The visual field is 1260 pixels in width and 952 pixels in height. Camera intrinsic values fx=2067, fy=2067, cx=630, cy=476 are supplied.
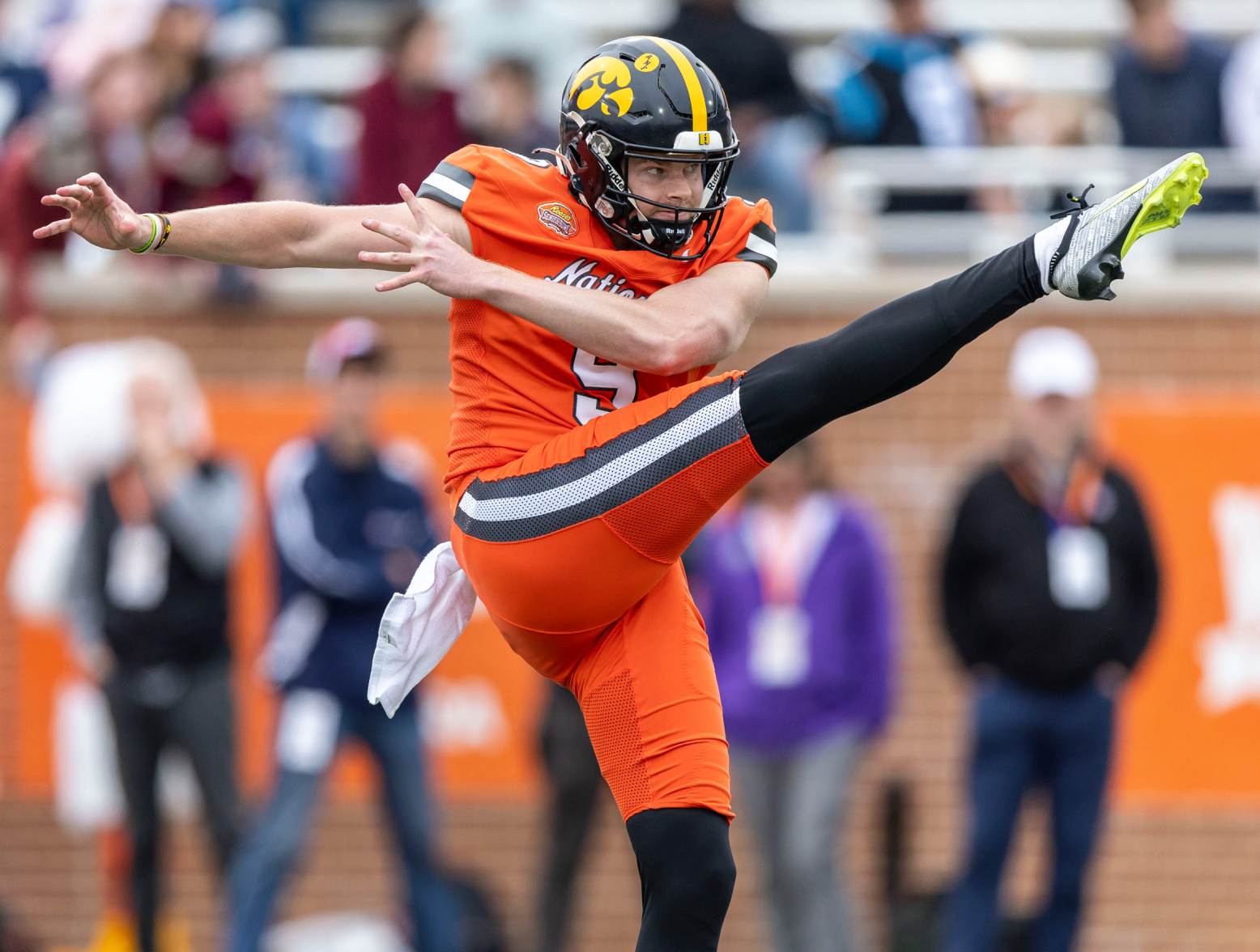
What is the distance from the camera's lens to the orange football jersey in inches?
171

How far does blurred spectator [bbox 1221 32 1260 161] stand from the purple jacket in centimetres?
266

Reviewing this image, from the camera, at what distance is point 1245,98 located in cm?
892

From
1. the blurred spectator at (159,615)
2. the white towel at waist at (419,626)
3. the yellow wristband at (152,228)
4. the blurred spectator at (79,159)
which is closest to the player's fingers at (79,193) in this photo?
the yellow wristband at (152,228)

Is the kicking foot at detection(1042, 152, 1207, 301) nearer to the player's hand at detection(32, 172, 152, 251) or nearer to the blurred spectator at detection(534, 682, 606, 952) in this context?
the player's hand at detection(32, 172, 152, 251)

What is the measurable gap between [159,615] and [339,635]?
70 cm

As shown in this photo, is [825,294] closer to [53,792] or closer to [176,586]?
[176,586]

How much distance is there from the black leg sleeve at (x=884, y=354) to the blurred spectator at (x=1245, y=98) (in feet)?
17.4

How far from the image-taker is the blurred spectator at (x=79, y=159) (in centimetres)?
852

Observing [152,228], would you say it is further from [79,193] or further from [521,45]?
[521,45]

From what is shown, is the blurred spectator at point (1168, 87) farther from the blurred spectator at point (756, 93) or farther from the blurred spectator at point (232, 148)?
the blurred spectator at point (232, 148)

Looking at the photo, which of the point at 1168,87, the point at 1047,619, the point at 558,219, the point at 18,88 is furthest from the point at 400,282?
the point at 1168,87

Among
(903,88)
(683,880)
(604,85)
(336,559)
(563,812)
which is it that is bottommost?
(563,812)

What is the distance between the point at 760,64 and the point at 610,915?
3.70 metres

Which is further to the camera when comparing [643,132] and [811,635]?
[811,635]
